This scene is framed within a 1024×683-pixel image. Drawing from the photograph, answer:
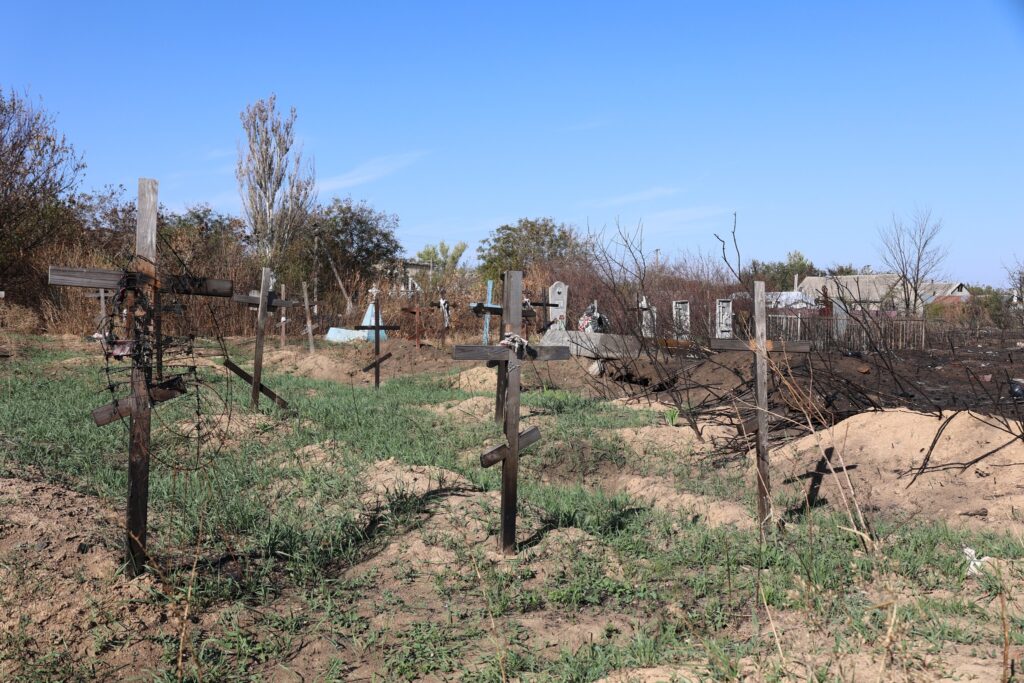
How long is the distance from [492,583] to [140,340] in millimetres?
2283

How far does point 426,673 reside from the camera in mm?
3600

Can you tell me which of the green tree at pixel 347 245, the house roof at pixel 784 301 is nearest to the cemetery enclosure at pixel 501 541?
the house roof at pixel 784 301

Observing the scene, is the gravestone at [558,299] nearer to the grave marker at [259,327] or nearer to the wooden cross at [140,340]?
the grave marker at [259,327]

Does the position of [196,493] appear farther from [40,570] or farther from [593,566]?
[593,566]

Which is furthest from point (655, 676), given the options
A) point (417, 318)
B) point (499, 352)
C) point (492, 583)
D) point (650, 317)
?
point (417, 318)

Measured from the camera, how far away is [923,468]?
6527mm

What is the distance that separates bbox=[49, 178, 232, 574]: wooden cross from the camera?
4273mm

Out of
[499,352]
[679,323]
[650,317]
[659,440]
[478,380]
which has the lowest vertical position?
[659,440]

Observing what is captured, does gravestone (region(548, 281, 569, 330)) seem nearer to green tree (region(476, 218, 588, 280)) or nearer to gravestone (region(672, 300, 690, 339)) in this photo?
gravestone (region(672, 300, 690, 339))

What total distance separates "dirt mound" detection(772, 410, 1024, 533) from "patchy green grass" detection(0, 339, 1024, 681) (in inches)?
25.7

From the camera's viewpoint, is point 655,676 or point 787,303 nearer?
point 655,676

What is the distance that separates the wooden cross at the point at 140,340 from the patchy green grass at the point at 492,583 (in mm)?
226

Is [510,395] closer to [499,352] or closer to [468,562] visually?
[499,352]

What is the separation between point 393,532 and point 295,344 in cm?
1768
